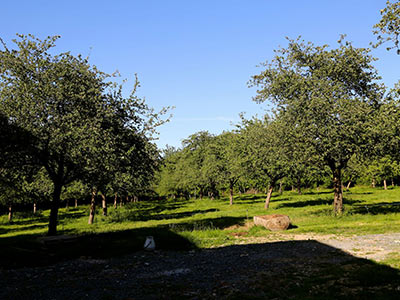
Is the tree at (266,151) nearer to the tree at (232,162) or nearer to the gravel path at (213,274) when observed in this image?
the tree at (232,162)

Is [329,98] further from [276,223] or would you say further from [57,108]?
[57,108]

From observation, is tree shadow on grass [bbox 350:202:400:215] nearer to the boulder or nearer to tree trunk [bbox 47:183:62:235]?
the boulder

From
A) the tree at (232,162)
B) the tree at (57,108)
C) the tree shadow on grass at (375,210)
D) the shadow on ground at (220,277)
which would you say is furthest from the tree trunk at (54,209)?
the tree at (232,162)

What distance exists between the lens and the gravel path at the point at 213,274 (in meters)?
9.55

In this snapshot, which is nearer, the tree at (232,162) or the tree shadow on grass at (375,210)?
the tree shadow on grass at (375,210)

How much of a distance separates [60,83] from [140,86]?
620cm

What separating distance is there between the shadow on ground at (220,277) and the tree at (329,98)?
12.4m

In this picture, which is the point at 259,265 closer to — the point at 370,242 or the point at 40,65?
the point at 370,242

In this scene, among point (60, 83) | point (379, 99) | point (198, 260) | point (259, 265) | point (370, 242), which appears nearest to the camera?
point (259, 265)

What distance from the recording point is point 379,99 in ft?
89.8

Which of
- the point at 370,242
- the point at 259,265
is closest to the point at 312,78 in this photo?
the point at 370,242

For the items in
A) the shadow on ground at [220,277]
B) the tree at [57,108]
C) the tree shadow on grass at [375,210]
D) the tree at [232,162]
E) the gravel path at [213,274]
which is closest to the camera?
the shadow on ground at [220,277]

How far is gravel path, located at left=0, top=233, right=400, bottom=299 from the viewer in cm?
955

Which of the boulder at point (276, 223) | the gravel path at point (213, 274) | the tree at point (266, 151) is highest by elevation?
the tree at point (266, 151)
